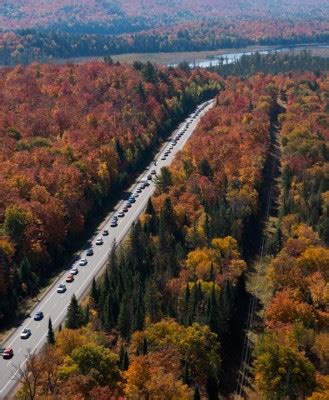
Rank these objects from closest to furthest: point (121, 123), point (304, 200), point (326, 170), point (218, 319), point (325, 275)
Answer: point (218, 319)
point (325, 275)
point (304, 200)
point (326, 170)
point (121, 123)

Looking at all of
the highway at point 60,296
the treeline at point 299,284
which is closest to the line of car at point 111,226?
the highway at point 60,296

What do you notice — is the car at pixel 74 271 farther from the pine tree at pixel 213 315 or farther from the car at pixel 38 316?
the pine tree at pixel 213 315

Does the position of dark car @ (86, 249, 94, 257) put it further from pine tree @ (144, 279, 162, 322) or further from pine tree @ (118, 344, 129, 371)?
pine tree @ (118, 344, 129, 371)

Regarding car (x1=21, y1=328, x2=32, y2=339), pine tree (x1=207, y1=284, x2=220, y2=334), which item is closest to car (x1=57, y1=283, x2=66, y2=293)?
car (x1=21, y1=328, x2=32, y2=339)

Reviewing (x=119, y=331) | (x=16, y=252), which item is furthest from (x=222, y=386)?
(x=16, y=252)

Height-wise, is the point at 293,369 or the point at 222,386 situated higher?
the point at 293,369

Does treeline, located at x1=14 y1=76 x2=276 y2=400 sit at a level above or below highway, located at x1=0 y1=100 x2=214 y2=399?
above

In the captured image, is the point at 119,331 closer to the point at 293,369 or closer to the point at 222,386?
the point at 222,386
